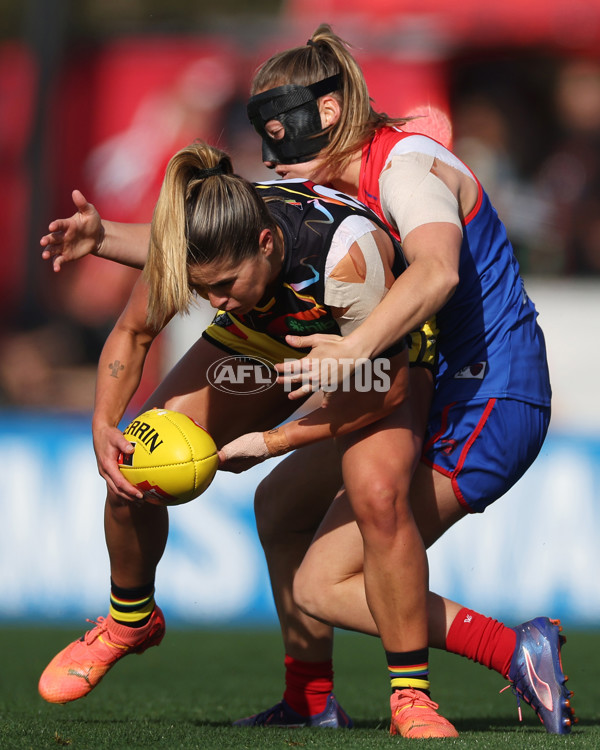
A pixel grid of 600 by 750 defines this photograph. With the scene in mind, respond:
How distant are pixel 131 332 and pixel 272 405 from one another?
0.62 m

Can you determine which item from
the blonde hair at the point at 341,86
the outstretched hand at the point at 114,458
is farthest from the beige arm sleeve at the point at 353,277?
the outstretched hand at the point at 114,458

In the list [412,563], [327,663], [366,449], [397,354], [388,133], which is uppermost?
[388,133]

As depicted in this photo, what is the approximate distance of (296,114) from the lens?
13.3 feet

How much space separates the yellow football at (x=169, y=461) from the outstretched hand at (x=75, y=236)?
73 cm

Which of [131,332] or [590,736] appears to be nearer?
[590,736]

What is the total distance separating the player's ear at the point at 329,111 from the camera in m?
4.07

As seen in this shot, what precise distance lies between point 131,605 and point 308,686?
0.76 m

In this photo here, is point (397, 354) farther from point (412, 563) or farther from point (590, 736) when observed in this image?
point (590, 736)

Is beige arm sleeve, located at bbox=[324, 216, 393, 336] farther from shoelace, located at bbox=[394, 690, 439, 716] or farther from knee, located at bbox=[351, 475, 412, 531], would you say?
shoelace, located at bbox=[394, 690, 439, 716]

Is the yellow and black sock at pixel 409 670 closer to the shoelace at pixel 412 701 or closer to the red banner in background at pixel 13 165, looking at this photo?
the shoelace at pixel 412 701

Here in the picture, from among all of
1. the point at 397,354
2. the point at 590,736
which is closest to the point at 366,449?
the point at 397,354

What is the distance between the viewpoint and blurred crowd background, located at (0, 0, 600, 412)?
11352mm

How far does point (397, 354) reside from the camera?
3.60 m

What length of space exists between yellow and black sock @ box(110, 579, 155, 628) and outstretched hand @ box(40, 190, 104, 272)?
3.94 ft
